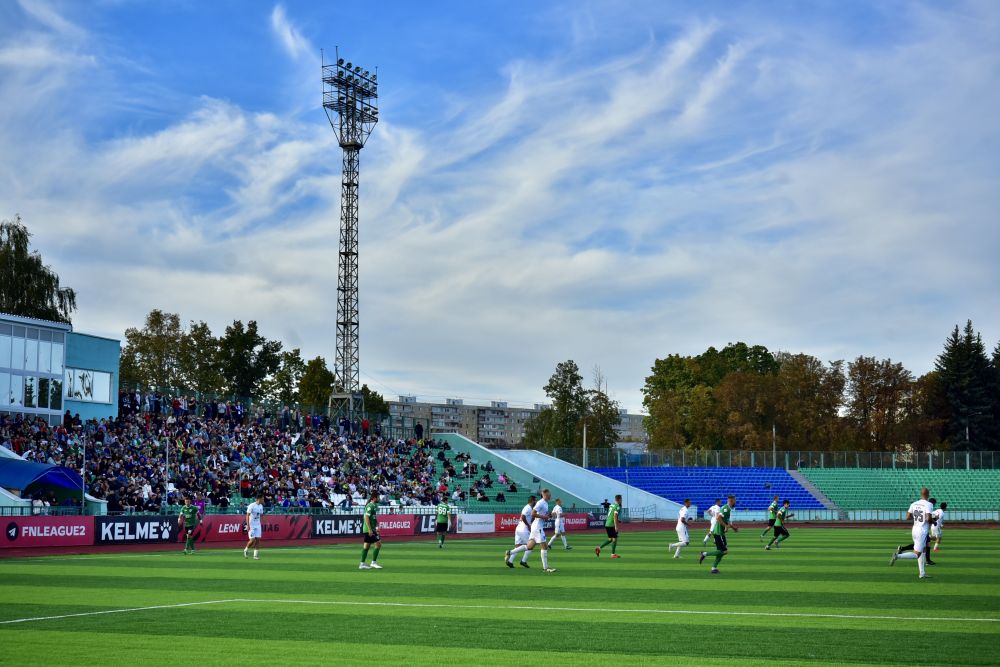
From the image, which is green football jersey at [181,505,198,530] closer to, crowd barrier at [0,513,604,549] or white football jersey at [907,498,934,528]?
crowd barrier at [0,513,604,549]

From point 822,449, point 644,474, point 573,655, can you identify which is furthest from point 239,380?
point 573,655

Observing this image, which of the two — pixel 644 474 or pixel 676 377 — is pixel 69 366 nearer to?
pixel 644 474

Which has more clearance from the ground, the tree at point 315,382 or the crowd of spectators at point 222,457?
the tree at point 315,382

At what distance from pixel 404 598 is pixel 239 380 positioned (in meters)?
84.1

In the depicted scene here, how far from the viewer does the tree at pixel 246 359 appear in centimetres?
10006

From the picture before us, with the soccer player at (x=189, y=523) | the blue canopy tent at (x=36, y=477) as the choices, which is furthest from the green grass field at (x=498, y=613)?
the blue canopy tent at (x=36, y=477)

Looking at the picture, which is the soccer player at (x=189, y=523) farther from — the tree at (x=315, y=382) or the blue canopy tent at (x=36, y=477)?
the tree at (x=315, y=382)

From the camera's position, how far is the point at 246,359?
101m

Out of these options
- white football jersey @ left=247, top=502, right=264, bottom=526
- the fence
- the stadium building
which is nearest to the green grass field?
white football jersey @ left=247, top=502, right=264, bottom=526

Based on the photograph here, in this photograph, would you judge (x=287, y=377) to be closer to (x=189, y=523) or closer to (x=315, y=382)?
(x=315, y=382)

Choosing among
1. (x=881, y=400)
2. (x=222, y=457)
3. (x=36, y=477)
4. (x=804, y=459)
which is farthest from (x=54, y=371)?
(x=881, y=400)

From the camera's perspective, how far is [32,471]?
41.8m

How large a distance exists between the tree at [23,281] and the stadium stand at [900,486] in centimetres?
5845

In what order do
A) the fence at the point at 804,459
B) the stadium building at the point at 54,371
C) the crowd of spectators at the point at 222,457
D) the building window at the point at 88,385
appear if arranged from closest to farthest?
1. the crowd of spectators at the point at 222,457
2. the stadium building at the point at 54,371
3. the building window at the point at 88,385
4. the fence at the point at 804,459
